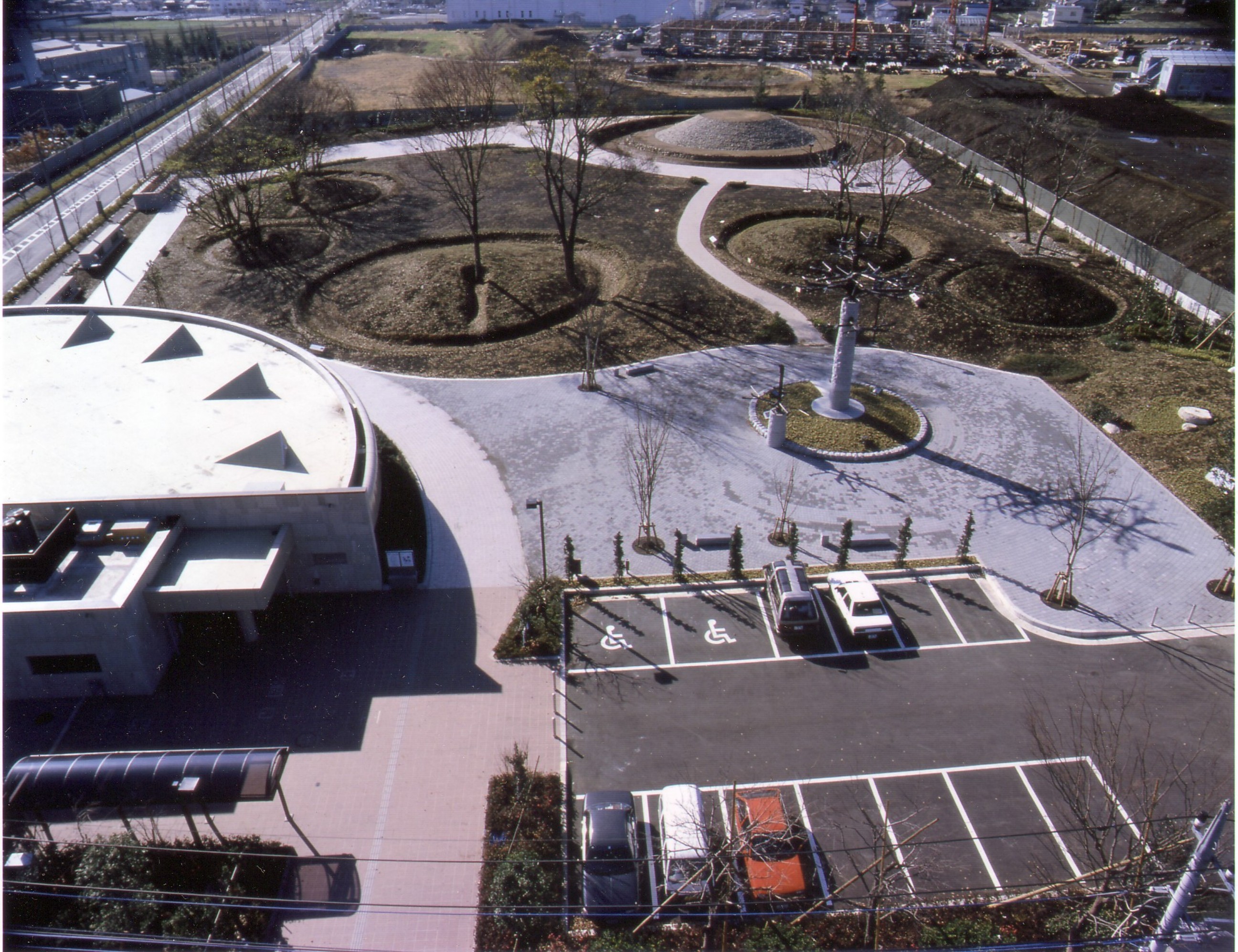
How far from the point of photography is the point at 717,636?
882 inches

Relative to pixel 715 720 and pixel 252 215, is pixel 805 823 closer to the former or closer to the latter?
pixel 715 720

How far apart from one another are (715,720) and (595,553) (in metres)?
7.08

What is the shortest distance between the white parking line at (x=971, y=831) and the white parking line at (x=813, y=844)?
331 centimetres

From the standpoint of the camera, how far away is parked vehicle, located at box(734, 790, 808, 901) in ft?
51.8

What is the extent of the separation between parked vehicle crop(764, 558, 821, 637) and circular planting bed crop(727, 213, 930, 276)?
78.0 ft

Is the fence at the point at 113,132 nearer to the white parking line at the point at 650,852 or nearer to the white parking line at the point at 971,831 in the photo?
the white parking line at the point at 650,852

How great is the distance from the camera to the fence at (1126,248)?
3775 centimetres

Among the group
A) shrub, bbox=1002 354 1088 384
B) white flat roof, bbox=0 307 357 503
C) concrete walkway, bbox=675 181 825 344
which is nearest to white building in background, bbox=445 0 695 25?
concrete walkway, bbox=675 181 825 344

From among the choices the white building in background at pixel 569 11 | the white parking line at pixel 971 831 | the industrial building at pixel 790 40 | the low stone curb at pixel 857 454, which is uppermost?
the white building in background at pixel 569 11

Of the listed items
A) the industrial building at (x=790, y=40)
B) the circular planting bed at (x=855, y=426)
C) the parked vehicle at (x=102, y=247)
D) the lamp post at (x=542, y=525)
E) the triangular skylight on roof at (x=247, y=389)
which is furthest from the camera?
the industrial building at (x=790, y=40)

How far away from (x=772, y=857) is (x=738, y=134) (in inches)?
2353

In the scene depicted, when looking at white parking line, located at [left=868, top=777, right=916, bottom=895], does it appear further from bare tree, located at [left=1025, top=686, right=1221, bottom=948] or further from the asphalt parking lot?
bare tree, located at [left=1025, top=686, right=1221, bottom=948]

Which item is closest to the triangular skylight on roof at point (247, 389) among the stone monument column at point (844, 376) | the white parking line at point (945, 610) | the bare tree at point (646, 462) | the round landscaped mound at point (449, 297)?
the round landscaped mound at point (449, 297)

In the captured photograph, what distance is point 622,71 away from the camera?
313 ft
